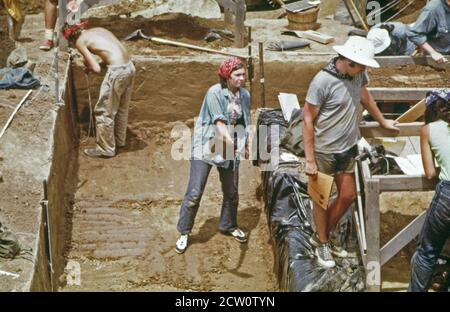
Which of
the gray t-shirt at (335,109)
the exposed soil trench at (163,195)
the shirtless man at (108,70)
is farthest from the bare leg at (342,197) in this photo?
the shirtless man at (108,70)

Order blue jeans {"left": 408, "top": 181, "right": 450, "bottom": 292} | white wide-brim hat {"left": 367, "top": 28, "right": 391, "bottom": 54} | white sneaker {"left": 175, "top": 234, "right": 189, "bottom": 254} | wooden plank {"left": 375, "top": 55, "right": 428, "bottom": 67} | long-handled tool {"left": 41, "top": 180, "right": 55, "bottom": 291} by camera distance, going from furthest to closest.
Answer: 1. wooden plank {"left": 375, "top": 55, "right": 428, "bottom": 67}
2. white wide-brim hat {"left": 367, "top": 28, "right": 391, "bottom": 54}
3. white sneaker {"left": 175, "top": 234, "right": 189, "bottom": 254}
4. long-handled tool {"left": 41, "top": 180, "right": 55, "bottom": 291}
5. blue jeans {"left": 408, "top": 181, "right": 450, "bottom": 292}

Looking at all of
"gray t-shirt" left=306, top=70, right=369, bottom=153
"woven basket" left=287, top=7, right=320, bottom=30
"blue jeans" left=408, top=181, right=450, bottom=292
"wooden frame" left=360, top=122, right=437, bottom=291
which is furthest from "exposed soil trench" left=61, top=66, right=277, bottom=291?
"woven basket" left=287, top=7, right=320, bottom=30

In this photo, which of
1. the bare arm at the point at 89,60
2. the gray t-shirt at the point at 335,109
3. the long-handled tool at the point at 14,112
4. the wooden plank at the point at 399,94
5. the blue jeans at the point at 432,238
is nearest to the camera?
the blue jeans at the point at 432,238

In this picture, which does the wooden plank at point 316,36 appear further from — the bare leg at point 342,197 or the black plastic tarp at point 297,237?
the bare leg at point 342,197

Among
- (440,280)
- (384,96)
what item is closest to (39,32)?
(384,96)

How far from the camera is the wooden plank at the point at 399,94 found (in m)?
8.00

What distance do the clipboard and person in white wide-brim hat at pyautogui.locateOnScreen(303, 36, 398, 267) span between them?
0.07m

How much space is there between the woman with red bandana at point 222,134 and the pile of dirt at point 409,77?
10.2 ft

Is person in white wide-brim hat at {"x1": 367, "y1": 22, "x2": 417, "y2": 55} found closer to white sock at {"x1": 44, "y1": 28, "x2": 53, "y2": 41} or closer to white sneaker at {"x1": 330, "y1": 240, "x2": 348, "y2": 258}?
white sneaker at {"x1": 330, "y1": 240, "x2": 348, "y2": 258}

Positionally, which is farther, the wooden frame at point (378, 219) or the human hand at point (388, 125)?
the human hand at point (388, 125)

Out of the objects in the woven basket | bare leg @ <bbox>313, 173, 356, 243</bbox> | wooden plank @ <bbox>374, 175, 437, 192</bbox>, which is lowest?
bare leg @ <bbox>313, 173, 356, 243</bbox>

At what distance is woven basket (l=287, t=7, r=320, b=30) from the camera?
38.7 feet

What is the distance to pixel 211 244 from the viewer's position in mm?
8312

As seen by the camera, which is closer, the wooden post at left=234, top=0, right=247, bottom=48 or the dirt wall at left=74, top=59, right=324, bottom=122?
the dirt wall at left=74, top=59, right=324, bottom=122
